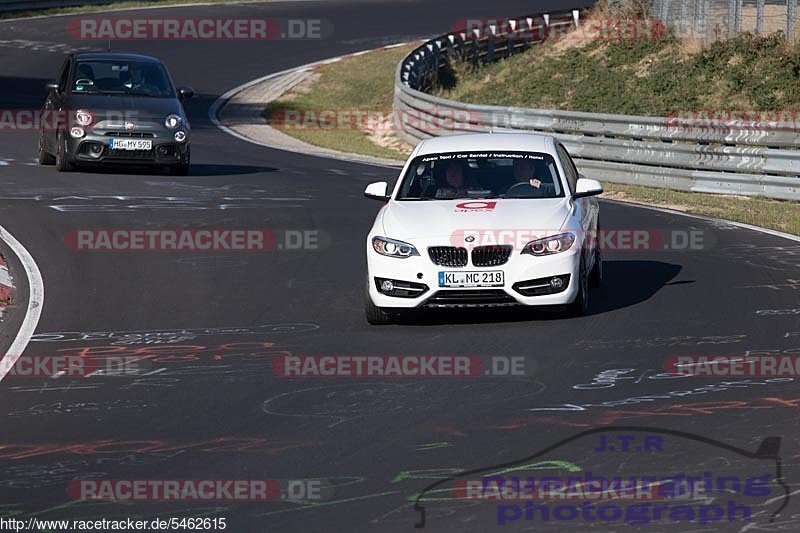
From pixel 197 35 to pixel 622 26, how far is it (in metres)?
21.2

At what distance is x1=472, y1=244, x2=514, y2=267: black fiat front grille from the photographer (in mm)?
11766

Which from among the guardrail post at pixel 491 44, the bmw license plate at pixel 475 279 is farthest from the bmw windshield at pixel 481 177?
the guardrail post at pixel 491 44

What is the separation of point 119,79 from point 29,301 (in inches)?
422

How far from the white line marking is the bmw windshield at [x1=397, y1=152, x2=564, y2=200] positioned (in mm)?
3261

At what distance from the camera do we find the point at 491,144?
13.2 metres

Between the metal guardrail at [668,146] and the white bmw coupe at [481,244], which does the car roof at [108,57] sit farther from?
the white bmw coupe at [481,244]

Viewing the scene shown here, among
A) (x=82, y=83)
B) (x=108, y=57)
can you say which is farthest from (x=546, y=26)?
(x=82, y=83)

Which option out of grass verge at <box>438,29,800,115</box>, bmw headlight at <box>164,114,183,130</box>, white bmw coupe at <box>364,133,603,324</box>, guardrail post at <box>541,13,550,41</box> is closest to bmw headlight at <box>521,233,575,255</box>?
white bmw coupe at <box>364,133,603,324</box>

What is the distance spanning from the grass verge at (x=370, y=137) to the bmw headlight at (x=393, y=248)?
7566 mm

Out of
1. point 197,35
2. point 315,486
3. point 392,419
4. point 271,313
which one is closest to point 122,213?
point 271,313

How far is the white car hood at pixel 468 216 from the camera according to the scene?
11.9 meters

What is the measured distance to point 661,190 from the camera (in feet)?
77.2

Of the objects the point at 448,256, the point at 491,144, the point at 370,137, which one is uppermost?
the point at 491,144

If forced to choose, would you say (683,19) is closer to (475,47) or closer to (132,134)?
(475,47)
